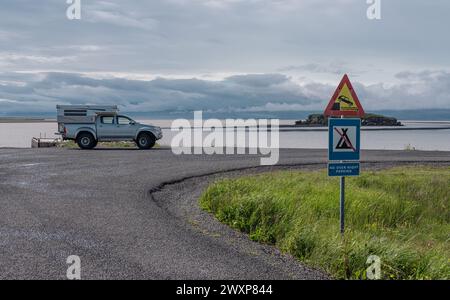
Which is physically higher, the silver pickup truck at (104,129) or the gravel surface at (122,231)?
the silver pickup truck at (104,129)

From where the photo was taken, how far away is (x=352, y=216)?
12867mm

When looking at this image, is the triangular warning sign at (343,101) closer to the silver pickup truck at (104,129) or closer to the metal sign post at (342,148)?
the metal sign post at (342,148)

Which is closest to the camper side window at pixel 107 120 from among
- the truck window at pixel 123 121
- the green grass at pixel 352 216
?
the truck window at pixel 123 121

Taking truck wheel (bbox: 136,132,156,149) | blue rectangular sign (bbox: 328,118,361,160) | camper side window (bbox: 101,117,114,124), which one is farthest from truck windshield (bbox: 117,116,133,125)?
blue rectangular sign (bbox: 328,118,361,160)

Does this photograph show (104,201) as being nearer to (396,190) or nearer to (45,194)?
(45,194)

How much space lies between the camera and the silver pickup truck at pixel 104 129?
26656mm

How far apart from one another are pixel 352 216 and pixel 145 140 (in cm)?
1654

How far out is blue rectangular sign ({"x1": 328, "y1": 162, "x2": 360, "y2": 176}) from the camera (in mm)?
8656

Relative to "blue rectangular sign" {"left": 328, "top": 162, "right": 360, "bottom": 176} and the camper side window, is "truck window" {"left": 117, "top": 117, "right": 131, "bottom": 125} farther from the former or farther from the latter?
"blue rectangular sign" {"left": 328, "top": 162, "right": 360, "bottom": 176}

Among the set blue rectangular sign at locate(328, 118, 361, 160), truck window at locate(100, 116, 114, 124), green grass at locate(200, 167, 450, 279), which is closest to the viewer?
green grass at locate(200, 167, 450, 279)

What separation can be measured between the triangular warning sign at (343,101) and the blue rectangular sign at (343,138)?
9.3 inches

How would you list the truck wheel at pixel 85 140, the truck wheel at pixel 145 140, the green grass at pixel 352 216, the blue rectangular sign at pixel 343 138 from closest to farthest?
1. the green grass at pixel 352 216
2. the blue rectangular sign at pixel 343 138
3. the truck wheel at pixel 85 140
4. the truck wheel at pixel 145 140

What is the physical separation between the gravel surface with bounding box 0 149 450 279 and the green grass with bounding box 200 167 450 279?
16.3 inches
